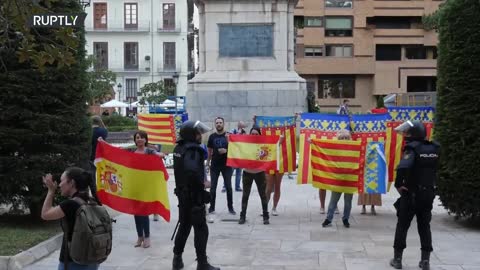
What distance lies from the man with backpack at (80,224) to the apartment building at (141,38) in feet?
248

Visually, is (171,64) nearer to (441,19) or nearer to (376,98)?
(376,98)

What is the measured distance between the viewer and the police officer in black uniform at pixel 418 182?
28.7 ft

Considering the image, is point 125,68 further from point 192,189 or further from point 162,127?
point 192,189

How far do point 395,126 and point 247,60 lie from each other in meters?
10.2

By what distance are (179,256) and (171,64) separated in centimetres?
7395

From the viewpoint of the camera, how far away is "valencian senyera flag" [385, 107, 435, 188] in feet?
45.9

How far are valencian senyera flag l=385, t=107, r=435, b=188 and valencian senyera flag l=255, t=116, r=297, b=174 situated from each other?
207 centimetres

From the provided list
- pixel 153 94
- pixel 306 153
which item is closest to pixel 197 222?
pixel 306 153

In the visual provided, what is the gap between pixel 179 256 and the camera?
8906mm

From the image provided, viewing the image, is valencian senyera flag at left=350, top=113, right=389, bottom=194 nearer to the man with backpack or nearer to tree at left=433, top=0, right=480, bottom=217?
tree at left=433, top=0, right=480, bottom=217

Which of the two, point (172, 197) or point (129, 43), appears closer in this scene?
point (172, 197)

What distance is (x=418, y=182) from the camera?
8750 millimetres

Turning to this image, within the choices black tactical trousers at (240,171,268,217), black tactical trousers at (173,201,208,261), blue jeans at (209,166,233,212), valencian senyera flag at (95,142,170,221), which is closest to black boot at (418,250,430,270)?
black tactical trousers at (173,201,208,261)

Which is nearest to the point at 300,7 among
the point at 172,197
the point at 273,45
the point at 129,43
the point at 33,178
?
the point at 129,43
